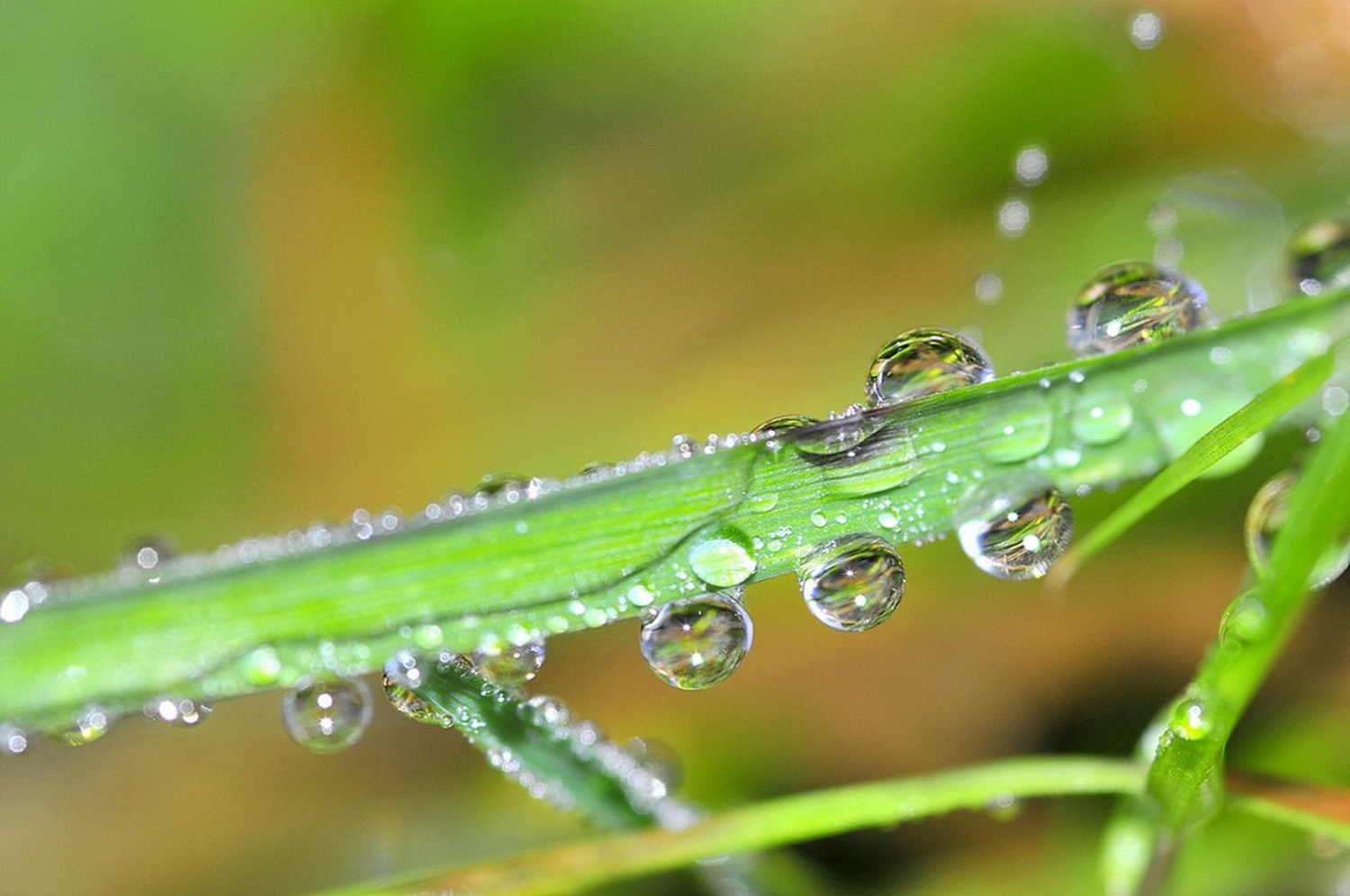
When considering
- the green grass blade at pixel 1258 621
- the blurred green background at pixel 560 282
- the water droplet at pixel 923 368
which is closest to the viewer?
the green grass blade at pixel 1258 621

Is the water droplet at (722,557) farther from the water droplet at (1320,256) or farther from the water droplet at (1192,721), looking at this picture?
the water droplet at (1320,256)

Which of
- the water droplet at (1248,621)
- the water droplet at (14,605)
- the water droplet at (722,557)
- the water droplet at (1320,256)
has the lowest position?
the water droplet at (1248,621)

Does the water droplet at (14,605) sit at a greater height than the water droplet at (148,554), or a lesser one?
lesser

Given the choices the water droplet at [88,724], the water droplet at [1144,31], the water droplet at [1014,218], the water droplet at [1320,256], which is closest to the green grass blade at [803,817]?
the water droplet at [88,724]

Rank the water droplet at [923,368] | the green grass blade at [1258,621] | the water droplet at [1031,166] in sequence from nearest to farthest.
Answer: the green grass blade at [1258,621], the water droplet at [923,368], the water droplet at [1031,166]

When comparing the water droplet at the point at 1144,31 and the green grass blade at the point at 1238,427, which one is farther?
the water droplet at the point at 1144,31

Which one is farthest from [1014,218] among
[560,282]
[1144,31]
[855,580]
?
[855,580]

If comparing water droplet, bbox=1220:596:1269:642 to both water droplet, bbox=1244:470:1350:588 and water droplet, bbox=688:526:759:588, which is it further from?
water droplet, bbox=688:526:759:588

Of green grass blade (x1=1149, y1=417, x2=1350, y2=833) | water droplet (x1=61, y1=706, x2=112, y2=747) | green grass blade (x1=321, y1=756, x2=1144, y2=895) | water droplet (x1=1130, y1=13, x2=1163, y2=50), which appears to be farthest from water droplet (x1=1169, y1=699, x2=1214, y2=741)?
water droplet (x1=1130, y1=13, x2=1163, y2=50)

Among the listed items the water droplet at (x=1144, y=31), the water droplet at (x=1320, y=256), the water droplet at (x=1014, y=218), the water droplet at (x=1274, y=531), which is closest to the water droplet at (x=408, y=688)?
the water droplet at (x=1274, y=531)
